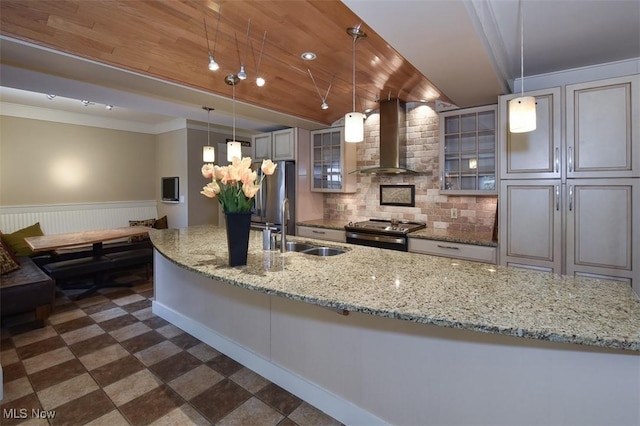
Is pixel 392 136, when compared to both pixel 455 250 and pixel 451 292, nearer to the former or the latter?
pixel 455 250

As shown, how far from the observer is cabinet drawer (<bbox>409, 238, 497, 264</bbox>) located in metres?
2.96

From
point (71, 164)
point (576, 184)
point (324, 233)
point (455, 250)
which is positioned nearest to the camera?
point (576, 184)

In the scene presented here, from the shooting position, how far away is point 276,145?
471 cm

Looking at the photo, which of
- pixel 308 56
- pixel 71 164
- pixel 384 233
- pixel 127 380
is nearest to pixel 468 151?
pixel 384 233

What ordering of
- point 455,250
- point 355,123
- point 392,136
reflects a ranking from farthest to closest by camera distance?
point 392,136 → point 455,250 → point 355,123

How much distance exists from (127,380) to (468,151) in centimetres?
371

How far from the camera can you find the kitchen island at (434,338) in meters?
1.10

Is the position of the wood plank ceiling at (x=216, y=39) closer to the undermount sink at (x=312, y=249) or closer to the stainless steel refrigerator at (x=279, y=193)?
the stainless steel refrigerator at (x=279, y=193)

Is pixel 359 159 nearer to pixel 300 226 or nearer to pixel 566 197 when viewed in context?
pixel 300 226

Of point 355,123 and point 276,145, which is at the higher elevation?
point 276,145

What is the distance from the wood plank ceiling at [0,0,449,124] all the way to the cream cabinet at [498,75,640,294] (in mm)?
1203

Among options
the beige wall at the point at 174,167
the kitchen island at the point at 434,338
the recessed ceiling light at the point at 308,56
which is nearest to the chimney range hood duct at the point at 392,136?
the recessed ceiling light at the point at 308,56

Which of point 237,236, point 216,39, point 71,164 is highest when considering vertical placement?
point 216,39

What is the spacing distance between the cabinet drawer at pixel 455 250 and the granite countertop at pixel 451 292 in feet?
4.08
